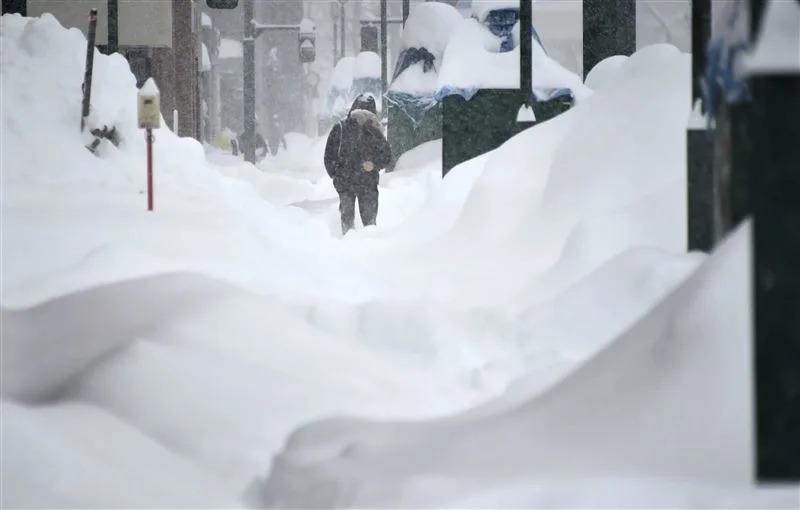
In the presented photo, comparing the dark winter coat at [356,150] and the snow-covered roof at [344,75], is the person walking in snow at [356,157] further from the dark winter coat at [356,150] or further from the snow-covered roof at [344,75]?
the snow-covered roof at [344,75]

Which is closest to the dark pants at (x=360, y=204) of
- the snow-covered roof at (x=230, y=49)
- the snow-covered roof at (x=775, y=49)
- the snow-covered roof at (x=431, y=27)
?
the snow-covered roof at (x=775, y=49)

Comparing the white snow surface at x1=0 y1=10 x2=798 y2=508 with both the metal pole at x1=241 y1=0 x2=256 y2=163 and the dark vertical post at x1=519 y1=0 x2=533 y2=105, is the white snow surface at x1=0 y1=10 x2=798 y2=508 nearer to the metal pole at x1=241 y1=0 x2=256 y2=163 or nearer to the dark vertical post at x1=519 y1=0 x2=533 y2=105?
the dark vertical post at x1=519 y1=0 x2=533 y2=105

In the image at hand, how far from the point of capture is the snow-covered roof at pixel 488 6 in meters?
19.9

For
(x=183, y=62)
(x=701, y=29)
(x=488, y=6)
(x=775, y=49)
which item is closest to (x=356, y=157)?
(x=488, y=6)

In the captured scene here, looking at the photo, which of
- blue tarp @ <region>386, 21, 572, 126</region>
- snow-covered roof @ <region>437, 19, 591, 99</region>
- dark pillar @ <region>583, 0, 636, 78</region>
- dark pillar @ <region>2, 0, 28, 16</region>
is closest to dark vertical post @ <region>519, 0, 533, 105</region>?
snow-covered roof @ <region>437, 19, 591, 99</region>

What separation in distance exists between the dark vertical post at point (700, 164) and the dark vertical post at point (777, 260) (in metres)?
3.85

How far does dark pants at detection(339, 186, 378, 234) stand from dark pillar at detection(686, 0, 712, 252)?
7.76 m

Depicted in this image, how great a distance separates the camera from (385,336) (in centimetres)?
743

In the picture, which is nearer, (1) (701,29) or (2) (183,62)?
(1) (701,29)

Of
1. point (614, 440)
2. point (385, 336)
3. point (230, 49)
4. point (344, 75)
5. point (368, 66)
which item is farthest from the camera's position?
point (230, 49)

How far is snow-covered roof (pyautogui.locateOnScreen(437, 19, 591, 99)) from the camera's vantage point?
1858 centimetres

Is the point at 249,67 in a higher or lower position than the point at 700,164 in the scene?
higher

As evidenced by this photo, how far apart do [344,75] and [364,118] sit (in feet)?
101

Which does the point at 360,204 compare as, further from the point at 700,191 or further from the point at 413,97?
the point at 413,97
